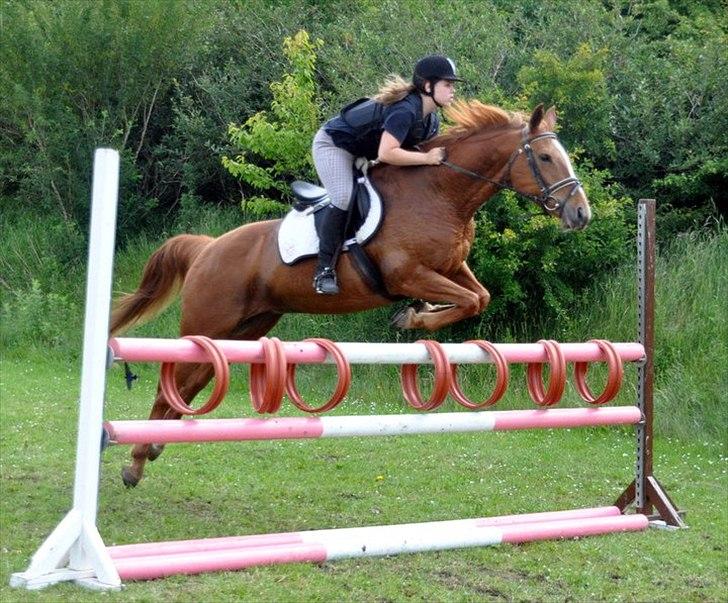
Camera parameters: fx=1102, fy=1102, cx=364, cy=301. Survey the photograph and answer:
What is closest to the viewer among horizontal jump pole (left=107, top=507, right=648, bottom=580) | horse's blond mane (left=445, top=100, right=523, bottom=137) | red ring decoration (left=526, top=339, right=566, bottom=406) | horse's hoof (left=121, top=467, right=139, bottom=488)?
horizontal jump pole (left=107, top=507, right=648, bottom=580)

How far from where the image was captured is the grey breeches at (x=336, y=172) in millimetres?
6477

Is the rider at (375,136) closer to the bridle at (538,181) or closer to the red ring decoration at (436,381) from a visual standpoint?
the bridle at (538,181)

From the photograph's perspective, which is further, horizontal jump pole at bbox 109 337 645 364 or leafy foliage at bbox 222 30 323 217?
leafy foliage at bbox 222 30 323 217

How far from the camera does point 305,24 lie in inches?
667

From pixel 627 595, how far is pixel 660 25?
1379cm

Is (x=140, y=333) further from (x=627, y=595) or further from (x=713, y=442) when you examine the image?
(x=627, y=595)

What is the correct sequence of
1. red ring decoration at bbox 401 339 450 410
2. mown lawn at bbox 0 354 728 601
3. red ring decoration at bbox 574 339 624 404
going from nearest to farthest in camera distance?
mown lawn at bbox 0 354 728 601 → red ring decoration at bbox 401 339 450 410 → red ring decoration at bbox 574 339 624 404

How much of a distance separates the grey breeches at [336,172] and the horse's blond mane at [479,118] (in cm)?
68

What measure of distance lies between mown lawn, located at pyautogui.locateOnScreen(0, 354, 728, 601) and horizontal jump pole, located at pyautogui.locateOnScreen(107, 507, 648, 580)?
0.06 m

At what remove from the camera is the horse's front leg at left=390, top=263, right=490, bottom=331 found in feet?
20.6

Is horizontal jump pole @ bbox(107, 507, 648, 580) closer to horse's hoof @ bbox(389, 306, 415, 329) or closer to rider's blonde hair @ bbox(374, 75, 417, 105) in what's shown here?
horse's hoof @ bbox(389, 306, 415, 329)

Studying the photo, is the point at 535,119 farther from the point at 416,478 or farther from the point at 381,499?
the point at 416,478

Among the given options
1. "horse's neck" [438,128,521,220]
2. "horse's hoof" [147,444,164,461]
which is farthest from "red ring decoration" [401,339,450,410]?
"horse's hoof" [147,444,164,461]


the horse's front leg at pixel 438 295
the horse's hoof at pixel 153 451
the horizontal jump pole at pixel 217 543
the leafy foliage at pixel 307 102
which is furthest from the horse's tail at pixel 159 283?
the leafy foliage at pixel 307 102
